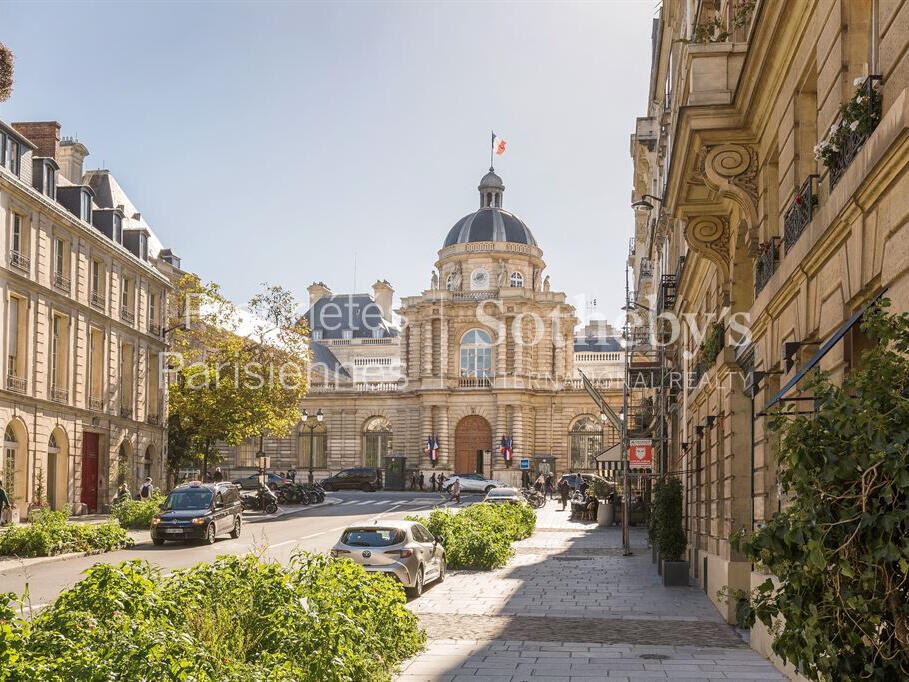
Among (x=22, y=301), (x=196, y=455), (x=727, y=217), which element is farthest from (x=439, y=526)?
(x=196, y=455)

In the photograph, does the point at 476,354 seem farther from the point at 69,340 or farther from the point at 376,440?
the point at 69,340

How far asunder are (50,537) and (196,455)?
26.2m

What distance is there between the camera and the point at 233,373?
44.5 metres

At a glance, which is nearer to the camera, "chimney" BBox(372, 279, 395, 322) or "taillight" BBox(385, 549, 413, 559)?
"taillight" BBox(385, 549, 413, 559)

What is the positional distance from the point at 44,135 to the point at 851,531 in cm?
3953

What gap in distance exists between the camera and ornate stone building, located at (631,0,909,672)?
786 centimetres

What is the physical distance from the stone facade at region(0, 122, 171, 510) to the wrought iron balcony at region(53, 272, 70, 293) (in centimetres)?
5

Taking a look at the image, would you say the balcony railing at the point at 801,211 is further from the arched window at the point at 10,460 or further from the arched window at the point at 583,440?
the arched window at the point at 583,440

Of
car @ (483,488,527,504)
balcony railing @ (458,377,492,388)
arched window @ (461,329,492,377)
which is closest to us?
car @ (483,488,527,504)

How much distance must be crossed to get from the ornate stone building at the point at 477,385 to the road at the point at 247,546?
24.3 m

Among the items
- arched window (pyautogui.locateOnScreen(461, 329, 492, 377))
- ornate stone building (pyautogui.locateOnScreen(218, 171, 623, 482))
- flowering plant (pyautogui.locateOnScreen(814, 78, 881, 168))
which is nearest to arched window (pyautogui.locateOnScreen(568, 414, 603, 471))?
ornate stone building (pyautogui.locateOnScreen(218, 171, 623, 482))

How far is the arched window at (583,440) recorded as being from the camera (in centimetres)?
7975

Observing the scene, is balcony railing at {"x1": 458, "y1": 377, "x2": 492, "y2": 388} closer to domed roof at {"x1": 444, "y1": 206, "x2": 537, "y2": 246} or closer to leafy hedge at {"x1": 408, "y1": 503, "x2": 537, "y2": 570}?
domed roof at {"x1": 444, "y1": 206, "x2": 537, "y2": 246}

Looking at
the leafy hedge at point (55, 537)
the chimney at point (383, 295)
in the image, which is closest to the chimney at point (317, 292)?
the chimney at point (383, 295)
